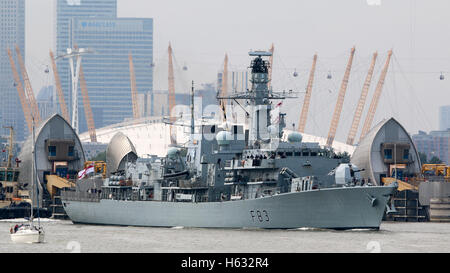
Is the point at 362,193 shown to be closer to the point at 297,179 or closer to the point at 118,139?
the point at 297,179

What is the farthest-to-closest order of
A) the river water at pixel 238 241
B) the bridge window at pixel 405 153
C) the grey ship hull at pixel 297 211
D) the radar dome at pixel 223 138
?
the bridge window at pixel 405 153 < the radar dome at pixel 223 138 < the grey ship hull at pixel 297 211 < the river water at pixel 238 241

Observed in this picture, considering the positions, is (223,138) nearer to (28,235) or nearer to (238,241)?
(238,241)

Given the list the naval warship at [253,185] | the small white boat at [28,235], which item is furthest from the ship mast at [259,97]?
the small white boat at [28,235]

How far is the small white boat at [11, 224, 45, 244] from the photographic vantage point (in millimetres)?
70000

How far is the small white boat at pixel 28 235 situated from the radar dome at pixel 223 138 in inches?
720

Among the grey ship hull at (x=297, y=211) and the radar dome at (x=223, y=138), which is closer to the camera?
the grey ship hull at (x=297, y=211)

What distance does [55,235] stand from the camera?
79500 millimetres

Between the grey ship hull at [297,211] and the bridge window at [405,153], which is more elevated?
the bridge window at [405,153]

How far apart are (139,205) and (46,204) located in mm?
32934

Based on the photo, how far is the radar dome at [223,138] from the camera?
8288 centimetres

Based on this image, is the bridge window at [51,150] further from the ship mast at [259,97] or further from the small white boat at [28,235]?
the small white boat at [28,235]

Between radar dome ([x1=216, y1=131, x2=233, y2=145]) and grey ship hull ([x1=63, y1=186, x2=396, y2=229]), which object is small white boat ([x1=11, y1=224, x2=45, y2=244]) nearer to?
grey ship hull ([x1=63, y1=186, x2=396, y2=229])

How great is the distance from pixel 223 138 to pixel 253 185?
5619 millimetres
